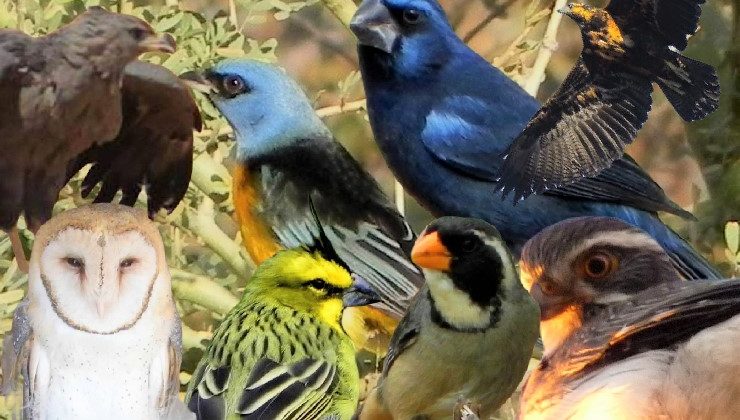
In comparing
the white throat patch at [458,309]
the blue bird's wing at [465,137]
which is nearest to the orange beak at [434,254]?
the white throat patch at [458,309]

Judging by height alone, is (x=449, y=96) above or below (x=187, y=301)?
above

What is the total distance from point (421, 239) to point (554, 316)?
0.16 m

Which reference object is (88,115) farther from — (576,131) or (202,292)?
(576,131)

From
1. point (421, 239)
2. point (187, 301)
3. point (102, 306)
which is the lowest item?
point (187, 301)

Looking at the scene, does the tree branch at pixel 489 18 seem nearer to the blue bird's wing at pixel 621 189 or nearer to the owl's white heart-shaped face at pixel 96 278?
the blue bird's wing at pixel 621 189

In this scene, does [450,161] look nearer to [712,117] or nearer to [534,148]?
[534,148]

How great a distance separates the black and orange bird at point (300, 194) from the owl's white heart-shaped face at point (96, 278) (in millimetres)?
168

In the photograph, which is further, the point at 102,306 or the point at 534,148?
the point at 534,148

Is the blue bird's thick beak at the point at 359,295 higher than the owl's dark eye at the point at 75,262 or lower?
higher

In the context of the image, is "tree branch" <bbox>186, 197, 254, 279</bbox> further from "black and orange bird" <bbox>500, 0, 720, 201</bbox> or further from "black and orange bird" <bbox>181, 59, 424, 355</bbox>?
"black and orange bird" <bbox>500, 0, 720, 201</bbox>

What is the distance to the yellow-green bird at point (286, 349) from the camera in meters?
1.19

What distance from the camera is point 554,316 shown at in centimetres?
123

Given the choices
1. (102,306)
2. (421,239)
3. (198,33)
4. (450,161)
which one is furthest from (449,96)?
(102,306)

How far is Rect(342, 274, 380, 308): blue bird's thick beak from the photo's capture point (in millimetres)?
1237
